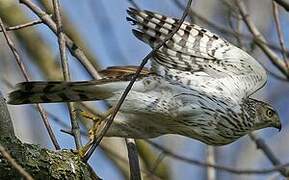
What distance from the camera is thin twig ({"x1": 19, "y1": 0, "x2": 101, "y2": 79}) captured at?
4.09 meters

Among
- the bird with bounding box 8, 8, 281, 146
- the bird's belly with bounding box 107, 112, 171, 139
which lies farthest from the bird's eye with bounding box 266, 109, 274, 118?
the bird's belly with bounding box 107, 112, 171, 139

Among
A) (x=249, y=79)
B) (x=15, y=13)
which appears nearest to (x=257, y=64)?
(x=249, y=79)

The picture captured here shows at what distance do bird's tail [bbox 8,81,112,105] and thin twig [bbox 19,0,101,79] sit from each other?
106mm

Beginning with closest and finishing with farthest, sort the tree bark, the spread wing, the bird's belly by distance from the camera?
the tree bark → the bird's belly → the spread wing

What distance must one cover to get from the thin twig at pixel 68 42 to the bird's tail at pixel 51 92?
11 cm

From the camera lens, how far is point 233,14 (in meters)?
5.38

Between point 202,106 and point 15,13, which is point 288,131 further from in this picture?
point 202,106

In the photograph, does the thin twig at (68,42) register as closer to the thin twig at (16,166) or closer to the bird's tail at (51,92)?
the bird's tail at (51,92)

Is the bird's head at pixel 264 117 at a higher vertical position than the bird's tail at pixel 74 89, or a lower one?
lower

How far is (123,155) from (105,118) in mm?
1634

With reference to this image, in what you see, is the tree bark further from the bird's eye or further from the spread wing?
the bird's eye

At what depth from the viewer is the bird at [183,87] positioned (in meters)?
4.41

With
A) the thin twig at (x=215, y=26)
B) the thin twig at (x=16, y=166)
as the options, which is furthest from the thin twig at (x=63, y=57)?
the thin twig at (x=215, y=26)

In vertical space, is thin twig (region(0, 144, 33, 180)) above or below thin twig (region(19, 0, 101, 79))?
above
